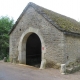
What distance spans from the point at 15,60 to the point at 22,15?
4.17m

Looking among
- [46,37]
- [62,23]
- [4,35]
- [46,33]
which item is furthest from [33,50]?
[4,35]

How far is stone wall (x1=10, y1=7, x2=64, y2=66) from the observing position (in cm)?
1120

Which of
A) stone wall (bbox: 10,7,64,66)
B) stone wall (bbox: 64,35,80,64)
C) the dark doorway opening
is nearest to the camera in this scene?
stone wall (bbox: 10,7,64,66)

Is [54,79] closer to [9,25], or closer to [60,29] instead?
[60,29]

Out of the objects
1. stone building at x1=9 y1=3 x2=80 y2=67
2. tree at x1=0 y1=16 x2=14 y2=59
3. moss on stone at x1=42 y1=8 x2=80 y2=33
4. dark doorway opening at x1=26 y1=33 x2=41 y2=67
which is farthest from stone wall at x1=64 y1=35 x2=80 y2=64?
A: tree at x1=0 y1=16 x2=14 y2=59

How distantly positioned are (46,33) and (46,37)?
1.03 feet

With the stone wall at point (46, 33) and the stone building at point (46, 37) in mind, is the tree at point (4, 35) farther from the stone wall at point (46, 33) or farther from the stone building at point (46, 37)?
the stone wall at point (46, 33)

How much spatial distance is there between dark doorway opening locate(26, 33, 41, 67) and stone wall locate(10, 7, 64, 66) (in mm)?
1658

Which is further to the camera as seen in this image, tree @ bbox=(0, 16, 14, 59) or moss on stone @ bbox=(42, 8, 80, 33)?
tree @ bbox=(0, 16, 14, 59)

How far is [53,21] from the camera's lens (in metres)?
11.5

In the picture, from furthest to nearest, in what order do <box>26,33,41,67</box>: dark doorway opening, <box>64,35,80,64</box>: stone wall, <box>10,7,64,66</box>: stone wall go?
<box>26,33,41,67</box>: dark doorway opening < <box>64,35,80,64</box>: stone wall < <box>10,7,64,66</box>: stone wall

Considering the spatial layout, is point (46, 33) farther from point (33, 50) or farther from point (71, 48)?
point (33, 50)

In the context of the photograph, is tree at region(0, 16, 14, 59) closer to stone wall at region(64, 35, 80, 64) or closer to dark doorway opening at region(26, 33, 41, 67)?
dark doorway opening at region(26, 33, 41, 67)

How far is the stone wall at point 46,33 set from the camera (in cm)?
1120
